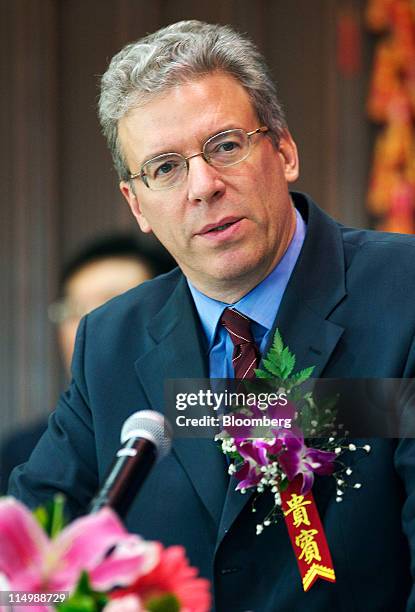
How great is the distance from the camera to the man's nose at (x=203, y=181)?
1.64 m

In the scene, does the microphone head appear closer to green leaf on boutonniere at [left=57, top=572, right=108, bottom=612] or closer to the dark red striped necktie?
green leaf on boutonniere at [left=57, top=572, right=108, bottom=612]

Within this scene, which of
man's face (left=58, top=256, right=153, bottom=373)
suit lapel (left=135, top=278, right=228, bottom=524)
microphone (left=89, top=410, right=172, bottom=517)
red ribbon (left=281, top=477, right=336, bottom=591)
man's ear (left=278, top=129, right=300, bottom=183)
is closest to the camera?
microphone (left=89, top=410, right=172, bottom=517)

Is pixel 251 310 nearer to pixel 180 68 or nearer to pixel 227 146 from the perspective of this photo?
pixel 227 146

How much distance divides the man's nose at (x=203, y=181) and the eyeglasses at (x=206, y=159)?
0.03 ft

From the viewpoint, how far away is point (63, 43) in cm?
362

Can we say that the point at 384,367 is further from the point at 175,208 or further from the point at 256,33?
the point at 256,33

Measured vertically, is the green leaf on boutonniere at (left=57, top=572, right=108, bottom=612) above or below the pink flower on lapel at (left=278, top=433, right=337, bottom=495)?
above

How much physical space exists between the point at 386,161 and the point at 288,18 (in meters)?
0.59

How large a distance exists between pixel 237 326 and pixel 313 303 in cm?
12

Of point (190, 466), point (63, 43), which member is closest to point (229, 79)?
point (190, 466)

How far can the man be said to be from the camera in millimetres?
1550

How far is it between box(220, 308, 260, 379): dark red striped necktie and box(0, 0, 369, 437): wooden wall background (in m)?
1.81

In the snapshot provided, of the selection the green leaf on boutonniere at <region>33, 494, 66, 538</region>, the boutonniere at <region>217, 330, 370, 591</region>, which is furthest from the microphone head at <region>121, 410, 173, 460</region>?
the boutonniere at <region>217, 330, 370, 591</region>

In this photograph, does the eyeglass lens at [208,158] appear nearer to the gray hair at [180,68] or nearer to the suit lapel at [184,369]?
the gray hair at [180,68]
